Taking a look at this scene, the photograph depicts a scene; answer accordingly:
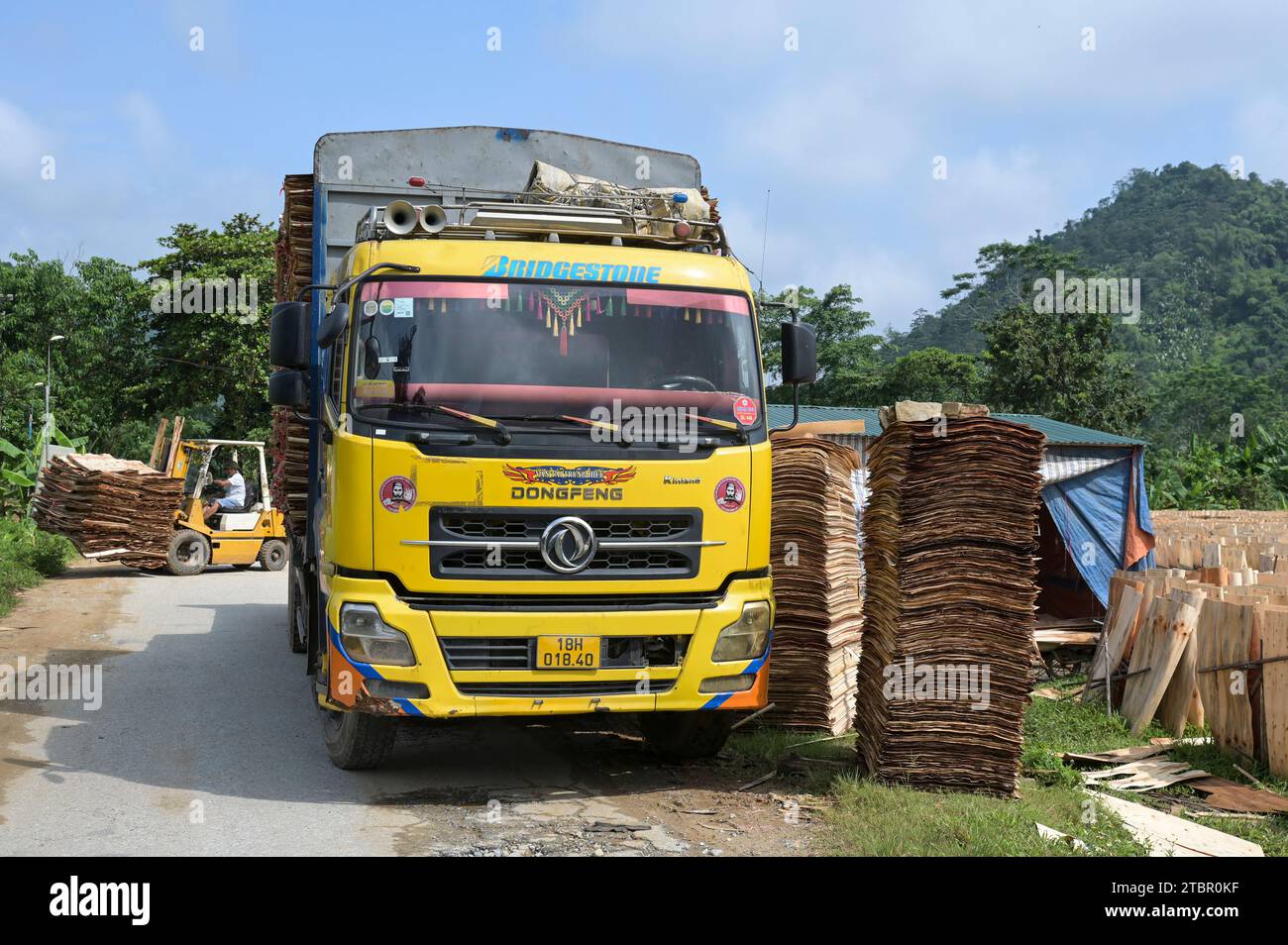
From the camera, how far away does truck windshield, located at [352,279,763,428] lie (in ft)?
22.3

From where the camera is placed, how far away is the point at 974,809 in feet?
22.0

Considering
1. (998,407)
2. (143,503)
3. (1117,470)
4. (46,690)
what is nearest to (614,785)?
(46,690)

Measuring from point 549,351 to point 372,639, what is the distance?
1.82m

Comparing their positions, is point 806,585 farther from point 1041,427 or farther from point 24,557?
point 24,557

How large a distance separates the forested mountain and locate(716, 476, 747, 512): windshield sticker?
34.6 metres

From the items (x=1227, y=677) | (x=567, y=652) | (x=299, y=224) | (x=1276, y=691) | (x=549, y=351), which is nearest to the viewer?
(x=567, y=652)

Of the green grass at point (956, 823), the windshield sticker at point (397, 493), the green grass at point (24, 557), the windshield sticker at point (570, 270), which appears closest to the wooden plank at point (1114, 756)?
the green grass at point (956, 823)

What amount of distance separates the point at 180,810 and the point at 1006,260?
5679 centimetres

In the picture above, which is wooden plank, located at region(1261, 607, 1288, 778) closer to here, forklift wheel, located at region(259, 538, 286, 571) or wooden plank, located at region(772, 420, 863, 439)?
wooden plank, located at region(772, 420, 863, 439)

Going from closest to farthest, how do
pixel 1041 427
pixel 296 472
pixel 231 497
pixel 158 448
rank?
1. pixel 296 472
2. pixel 1041 427
3. pixel 231 497
4. pixel 158 448

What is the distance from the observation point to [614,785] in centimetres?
748

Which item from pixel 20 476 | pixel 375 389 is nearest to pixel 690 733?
pixel 375 389

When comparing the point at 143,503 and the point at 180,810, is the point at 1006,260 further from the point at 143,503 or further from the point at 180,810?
the point at 180,810

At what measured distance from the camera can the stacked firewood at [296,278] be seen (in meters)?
9.66
